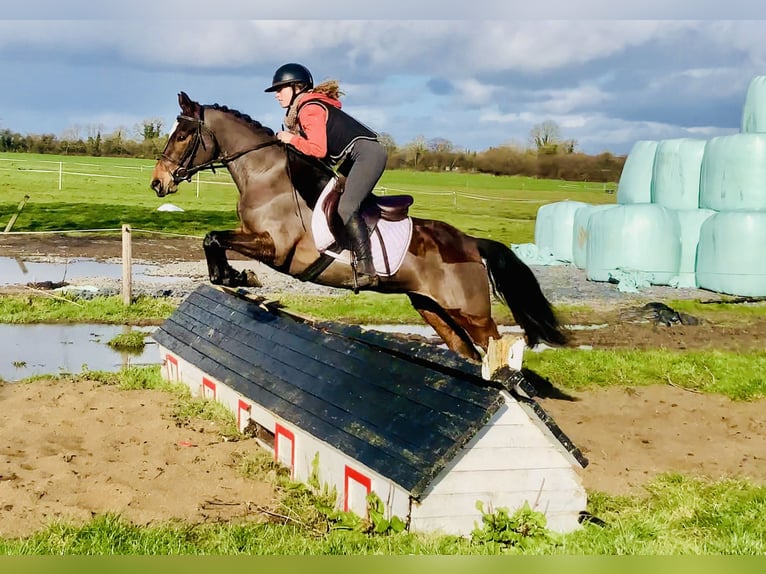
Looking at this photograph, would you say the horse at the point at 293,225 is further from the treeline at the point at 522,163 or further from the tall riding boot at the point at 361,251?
the treeline at the point at 522,163

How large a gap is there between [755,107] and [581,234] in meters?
2.90

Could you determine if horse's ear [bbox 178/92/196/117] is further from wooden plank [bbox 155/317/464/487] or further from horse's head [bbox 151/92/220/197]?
wooden plank [bbox 155/317/464/487]

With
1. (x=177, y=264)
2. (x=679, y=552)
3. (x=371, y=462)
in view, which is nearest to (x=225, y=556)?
(x=371, y=462)

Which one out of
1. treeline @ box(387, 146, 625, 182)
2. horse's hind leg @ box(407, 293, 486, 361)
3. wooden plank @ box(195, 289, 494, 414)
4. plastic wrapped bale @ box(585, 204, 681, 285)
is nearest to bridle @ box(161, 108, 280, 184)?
wooden plank @ box(195, 289, 494, 414)

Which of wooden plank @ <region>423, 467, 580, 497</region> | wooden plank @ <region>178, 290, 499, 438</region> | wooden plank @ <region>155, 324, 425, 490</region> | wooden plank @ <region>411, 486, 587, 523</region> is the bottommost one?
wooden plank @ <region>411, 486, 587, 523</region>

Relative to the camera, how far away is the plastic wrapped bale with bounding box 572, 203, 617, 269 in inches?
460

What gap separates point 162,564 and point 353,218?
2009 millimetres

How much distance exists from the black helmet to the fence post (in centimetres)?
445

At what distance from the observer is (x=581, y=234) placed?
1179cm

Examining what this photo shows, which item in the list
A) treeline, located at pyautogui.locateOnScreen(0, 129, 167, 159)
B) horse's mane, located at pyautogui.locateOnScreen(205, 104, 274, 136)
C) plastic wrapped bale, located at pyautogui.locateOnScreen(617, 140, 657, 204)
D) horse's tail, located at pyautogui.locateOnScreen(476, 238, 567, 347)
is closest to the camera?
horse's mane, located at pyautogui.locateOnScreen(205, 104, 274, 136)

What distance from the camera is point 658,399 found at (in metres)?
5.96

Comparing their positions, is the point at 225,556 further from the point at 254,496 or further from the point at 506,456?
the point at 506,456

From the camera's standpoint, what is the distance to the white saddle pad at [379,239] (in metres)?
4.20

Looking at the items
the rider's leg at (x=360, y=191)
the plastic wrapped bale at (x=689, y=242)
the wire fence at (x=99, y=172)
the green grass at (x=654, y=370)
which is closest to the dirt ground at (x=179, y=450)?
the green grass at (x=654, y=370)
